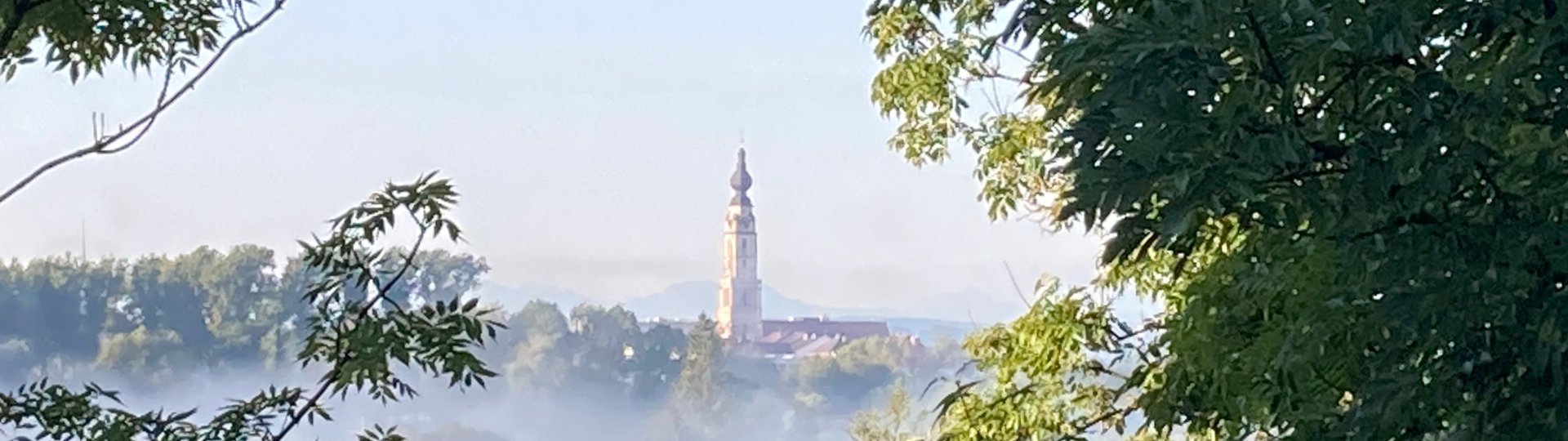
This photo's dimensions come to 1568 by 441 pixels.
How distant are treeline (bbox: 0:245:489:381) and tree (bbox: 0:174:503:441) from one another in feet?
1.99

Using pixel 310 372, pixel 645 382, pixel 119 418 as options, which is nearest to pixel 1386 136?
pixel 119 418

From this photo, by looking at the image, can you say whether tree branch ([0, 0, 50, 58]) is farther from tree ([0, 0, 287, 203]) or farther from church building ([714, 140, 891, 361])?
church building ([714, 140, 891, 361])

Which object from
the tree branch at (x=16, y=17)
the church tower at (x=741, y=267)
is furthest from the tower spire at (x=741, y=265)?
the tree branch at (x=16, y=17)

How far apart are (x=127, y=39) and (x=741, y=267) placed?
2004 mm

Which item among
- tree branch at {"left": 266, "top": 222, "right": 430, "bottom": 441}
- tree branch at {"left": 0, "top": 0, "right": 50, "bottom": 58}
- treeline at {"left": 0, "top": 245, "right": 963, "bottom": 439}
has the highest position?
tree branch at {"left": 0, "top": 0, "right": 50, "bottom": 58}

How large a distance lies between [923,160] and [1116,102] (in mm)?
1742

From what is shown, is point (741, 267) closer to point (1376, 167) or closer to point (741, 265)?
point (741, 265)

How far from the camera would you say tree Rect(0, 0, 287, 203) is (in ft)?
5.27

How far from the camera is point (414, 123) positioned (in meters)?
3.02

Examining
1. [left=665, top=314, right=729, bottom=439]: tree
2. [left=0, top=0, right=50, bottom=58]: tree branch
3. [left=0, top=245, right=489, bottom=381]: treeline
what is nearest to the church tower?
[left=665, top=314, right=729, bottom=439]: tree

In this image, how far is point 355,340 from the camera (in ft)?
5.62

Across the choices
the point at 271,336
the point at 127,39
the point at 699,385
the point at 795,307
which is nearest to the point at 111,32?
the point at 127,39

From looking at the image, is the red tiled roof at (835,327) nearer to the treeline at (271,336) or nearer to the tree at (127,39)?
the treeline at (271,336)

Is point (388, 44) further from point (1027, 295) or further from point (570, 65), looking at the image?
point (1027, 295)
